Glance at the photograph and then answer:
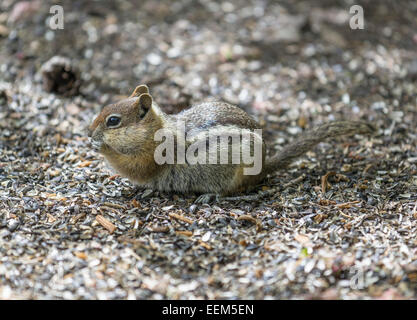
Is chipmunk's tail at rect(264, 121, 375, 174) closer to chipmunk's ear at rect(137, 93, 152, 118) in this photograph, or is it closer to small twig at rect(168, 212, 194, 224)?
small twig at rect(168, 212, 194, 224)

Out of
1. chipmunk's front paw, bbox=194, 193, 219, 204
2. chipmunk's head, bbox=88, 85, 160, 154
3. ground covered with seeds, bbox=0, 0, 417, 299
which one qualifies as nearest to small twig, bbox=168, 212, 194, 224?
ground covered with seeds, bbox=0, 0, 417, 299

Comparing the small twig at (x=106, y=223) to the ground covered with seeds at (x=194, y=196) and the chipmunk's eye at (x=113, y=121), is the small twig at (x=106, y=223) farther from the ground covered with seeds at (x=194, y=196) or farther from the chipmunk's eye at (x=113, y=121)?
the chipmunk's eye at (x=113, y=121)

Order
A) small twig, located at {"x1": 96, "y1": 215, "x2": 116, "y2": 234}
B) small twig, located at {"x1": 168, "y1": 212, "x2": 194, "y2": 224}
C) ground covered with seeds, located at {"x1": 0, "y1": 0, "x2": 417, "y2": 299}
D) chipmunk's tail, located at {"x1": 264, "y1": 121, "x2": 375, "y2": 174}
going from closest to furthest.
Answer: ground covered with seeds, located at {"x1": 0, "y1": 0, "x2": 417, "y2": 299}, small twig, located at {"x1": 96, "y1": 215, "x2": 116, "y2": 234}, small twig, located at {"x1": 168, "y1": 212, "x2": 194, "y2": 224}, chipmunk's tail, located at {"x1": 264, "y1": 121, "x2": 375, "y2": 174}

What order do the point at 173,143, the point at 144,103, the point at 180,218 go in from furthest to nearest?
the point at 173,143 → the point at 144,103 → the point at 180,218

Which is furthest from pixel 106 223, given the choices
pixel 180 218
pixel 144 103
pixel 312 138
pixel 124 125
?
pixel 312 138

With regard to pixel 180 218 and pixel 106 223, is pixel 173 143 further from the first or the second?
pixel 106 223
